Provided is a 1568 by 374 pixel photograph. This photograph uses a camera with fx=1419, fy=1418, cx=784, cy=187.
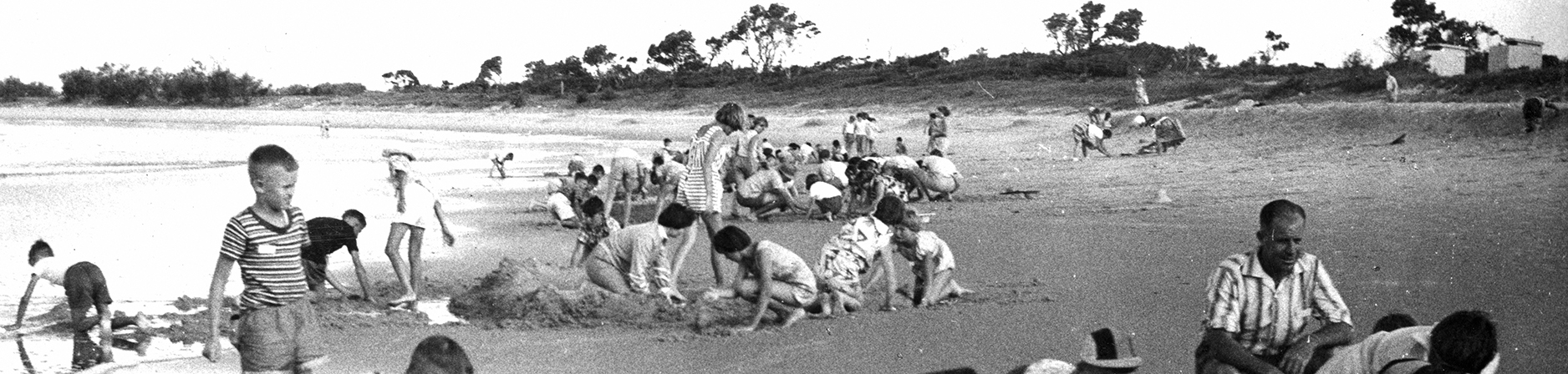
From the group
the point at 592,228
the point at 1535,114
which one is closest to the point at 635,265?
the point at 592,228

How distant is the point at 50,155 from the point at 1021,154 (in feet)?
63.5

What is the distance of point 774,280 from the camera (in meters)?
6.89

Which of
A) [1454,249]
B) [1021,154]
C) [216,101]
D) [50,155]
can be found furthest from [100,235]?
[216,101]

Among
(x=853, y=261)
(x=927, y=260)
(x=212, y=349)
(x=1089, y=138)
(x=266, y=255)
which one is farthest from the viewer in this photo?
(x=1089, y=138)

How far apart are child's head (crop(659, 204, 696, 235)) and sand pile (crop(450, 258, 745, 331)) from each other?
57 cm

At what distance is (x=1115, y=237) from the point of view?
977cm

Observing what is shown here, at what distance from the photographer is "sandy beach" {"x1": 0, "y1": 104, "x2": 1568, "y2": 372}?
6281mm

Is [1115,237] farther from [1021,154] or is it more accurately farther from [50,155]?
[50,155]

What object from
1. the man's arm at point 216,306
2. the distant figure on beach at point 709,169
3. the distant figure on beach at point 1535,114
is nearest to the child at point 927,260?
the distant figure on beach at point 709,169

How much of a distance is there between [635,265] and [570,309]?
0.47m

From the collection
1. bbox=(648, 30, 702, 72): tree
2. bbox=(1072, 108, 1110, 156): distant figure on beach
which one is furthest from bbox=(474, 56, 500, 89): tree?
bbox=(1072, 108, 1110, 156): distant figure on beach

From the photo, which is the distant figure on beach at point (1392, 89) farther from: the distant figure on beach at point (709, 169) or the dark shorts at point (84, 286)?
the dark shorts at point (84, 286)

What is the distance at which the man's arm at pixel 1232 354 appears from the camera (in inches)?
163

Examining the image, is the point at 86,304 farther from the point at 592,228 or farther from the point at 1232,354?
the point at 1232,354
